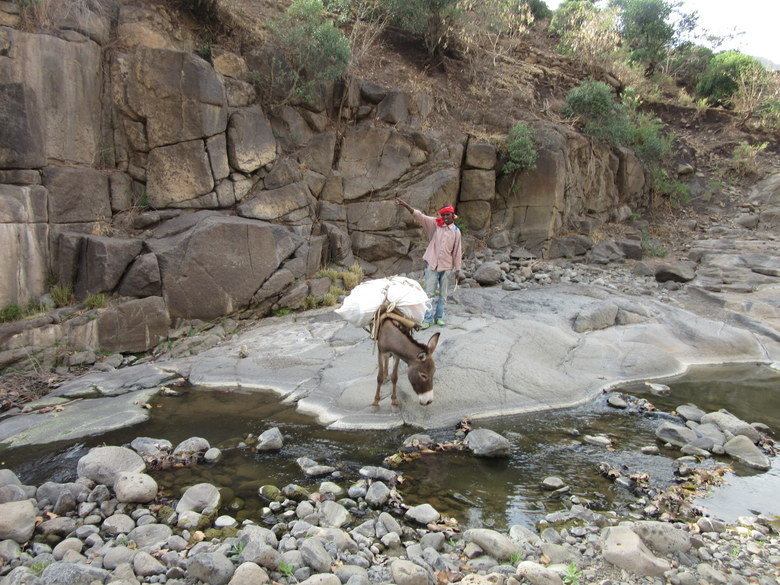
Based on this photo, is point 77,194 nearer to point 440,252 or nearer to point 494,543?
point 440,252

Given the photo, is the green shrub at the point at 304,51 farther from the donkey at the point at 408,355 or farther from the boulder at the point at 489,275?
the donkey at the point at 408,355

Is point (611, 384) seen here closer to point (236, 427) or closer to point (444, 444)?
point (444, 444)

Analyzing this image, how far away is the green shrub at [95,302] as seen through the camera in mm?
10156

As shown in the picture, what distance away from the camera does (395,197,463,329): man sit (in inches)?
397

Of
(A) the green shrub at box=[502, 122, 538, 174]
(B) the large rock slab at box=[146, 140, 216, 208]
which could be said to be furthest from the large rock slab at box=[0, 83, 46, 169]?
(A) the green shrub at box=[502, 122, 538, 174]

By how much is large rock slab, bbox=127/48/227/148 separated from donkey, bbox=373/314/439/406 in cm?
784

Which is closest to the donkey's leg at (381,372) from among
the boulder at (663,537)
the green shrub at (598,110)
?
the boulder at (663,537)

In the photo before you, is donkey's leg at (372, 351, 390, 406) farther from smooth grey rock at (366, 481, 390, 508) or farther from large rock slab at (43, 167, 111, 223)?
large rock slab at (43, 167, 111, 223)

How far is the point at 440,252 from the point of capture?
10.1m

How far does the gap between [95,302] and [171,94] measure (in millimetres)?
5095

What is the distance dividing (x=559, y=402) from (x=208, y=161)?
9497 mm

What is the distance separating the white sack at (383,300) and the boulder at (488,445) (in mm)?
2040

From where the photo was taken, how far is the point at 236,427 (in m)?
6.88

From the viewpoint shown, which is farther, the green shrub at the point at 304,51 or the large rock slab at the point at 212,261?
the green shrub at the point at 304,51
